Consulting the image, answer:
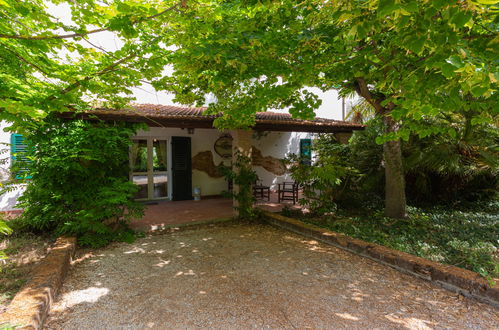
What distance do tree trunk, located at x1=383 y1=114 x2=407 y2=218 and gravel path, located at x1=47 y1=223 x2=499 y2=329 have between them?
2570 mm

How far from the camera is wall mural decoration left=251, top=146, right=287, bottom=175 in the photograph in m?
11.6

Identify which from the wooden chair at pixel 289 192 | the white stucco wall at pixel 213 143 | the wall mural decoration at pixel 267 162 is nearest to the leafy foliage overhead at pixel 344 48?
the wooden chair at pixel 289 192

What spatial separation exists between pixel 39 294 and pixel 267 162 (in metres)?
9.40

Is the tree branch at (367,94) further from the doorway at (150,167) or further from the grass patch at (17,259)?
the grass patch at (17,259)

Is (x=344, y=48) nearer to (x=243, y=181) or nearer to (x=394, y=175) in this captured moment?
(x=394, y=175)

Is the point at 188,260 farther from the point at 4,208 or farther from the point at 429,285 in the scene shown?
the point at 4,208

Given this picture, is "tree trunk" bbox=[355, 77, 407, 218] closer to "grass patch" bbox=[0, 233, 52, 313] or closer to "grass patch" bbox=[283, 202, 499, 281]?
"grass patch" bbox=[283, 202, 499, 281]

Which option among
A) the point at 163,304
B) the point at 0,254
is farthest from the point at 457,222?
the point at 0,254

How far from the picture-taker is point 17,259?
4387mm

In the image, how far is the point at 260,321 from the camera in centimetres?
289

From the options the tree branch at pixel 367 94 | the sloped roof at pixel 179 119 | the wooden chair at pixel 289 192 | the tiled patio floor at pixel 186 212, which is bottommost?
the tiled patio floor at pixel 186 212

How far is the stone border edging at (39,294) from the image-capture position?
2.54 m

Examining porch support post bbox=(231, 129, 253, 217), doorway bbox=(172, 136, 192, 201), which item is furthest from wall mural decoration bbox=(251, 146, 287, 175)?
porch support post bbox=(231, 129, 253, 217)

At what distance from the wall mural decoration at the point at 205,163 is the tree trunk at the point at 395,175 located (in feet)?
19.7
